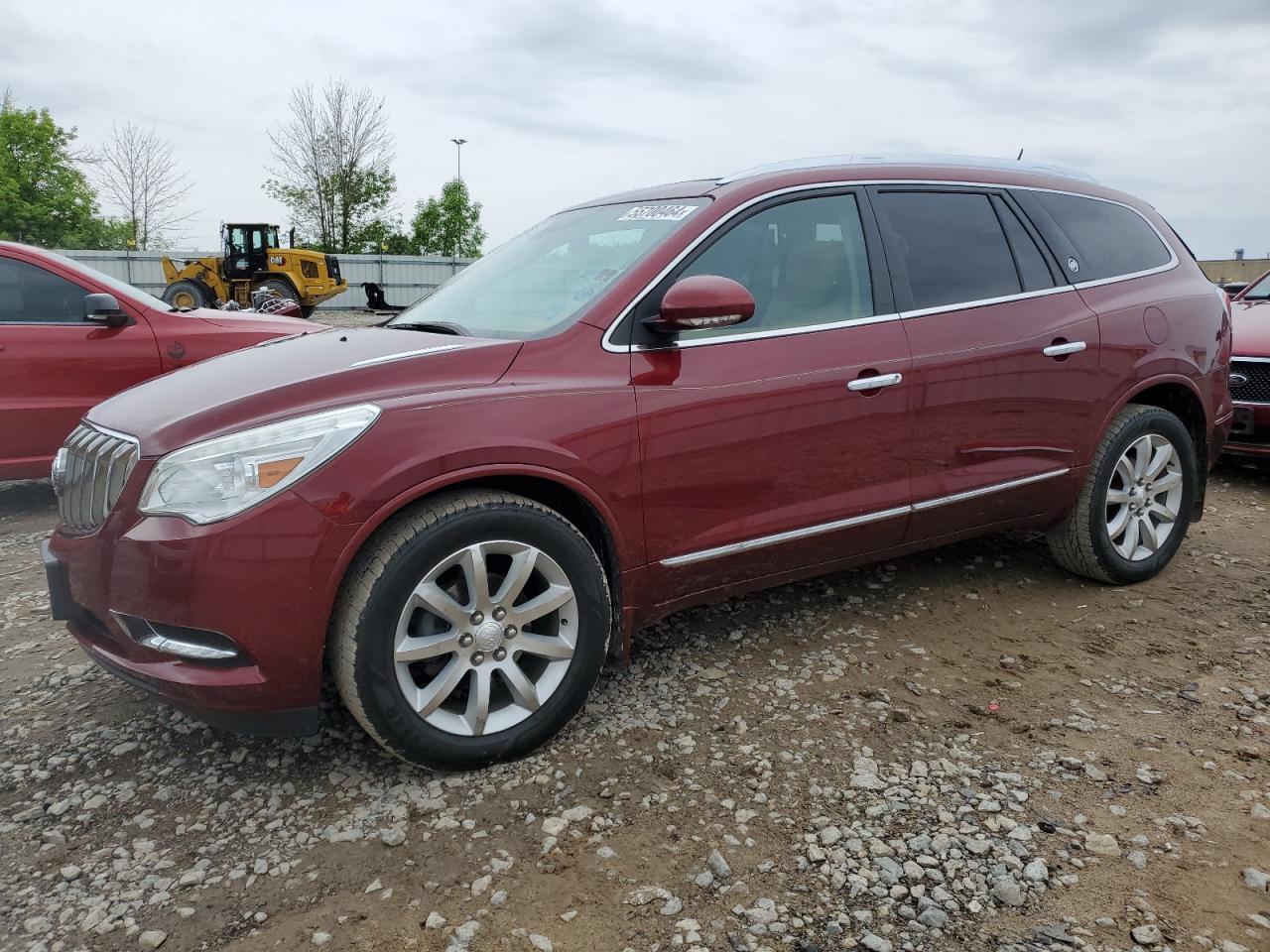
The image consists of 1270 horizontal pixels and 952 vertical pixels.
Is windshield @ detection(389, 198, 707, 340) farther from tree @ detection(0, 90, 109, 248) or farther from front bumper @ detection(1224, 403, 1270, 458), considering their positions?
tree @ detection(0, 90, 109, 248)

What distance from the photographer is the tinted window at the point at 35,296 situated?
5578 millimetres

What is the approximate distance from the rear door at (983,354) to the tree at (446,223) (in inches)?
2119

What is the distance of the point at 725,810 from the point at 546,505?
1.01 metres

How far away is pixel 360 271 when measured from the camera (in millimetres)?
32750

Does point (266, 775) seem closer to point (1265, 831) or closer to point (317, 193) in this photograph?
point (1265, 831)

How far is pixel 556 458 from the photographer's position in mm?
2725

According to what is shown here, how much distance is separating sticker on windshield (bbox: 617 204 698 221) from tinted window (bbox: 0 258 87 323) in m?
3.97

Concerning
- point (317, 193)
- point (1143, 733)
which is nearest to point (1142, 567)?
point (1143, 733)

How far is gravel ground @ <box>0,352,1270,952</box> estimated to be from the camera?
84.0 inches

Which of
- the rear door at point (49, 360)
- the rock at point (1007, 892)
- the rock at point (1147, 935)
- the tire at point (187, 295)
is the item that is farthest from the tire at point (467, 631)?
the tire at point (187, 295)

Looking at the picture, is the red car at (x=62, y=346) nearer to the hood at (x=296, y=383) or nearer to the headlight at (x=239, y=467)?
the hood at (x=296, y=383)

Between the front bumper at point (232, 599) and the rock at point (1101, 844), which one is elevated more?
the front bumper at point (232, 599)

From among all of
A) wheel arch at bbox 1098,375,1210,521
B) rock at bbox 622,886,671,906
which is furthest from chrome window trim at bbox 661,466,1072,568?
rock at bbox 622,886,671,906

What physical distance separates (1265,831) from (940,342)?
1806 millimetres
